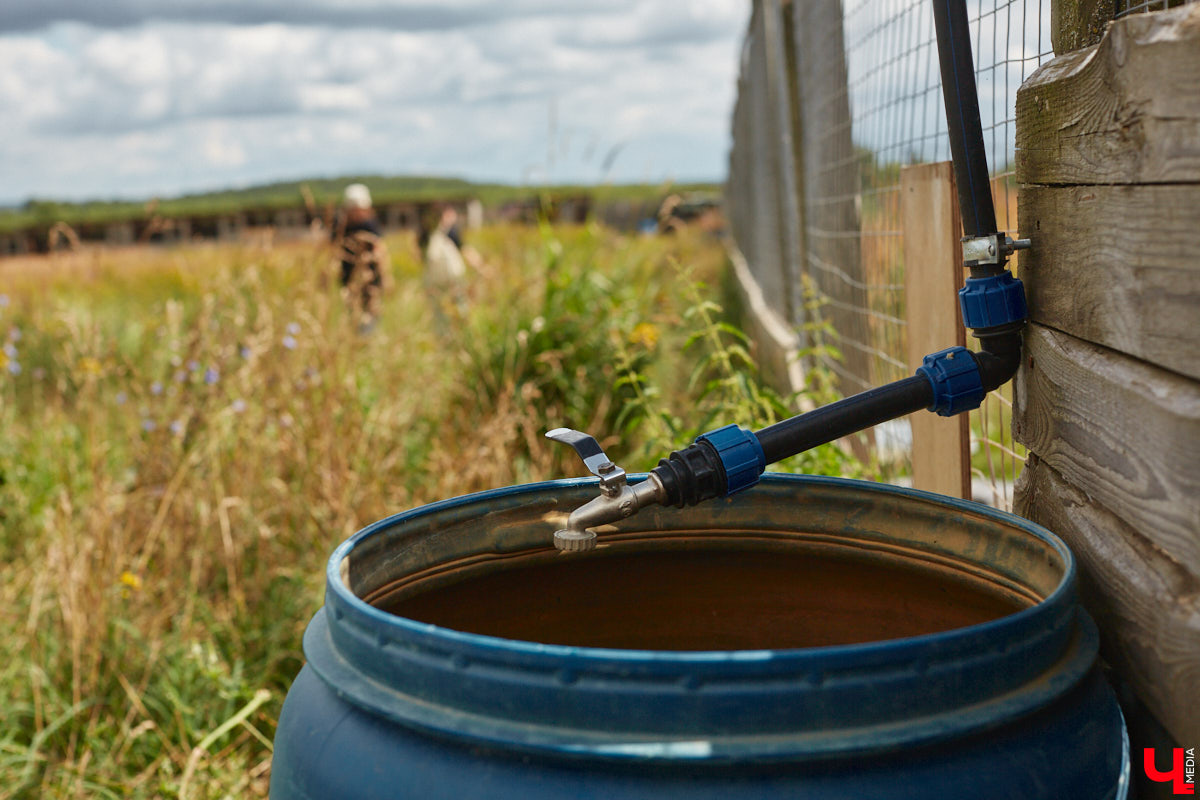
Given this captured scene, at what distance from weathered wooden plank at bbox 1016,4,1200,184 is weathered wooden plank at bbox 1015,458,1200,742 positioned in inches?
14.6

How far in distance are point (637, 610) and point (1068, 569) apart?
0.70 metres

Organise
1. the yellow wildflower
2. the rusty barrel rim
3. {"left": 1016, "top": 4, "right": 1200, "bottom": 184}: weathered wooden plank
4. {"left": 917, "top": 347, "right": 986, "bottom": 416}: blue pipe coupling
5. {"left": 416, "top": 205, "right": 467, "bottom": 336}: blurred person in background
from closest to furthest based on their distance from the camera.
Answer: the rusty barrel rim < {"left": 1016, "top": 4, "right": 1200, "bottom": 184}: weathered wooden plank < {"left": 917, "top": 347, "right": 986, "bottom": 416}: blue pipe coupling < the yellow wildflower < {"left": 416, "top": 205, "right": 467, "bottom": 336}: blurred person in background

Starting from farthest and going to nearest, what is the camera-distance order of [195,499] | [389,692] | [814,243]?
[814,243] < [195,499] < [389,692]

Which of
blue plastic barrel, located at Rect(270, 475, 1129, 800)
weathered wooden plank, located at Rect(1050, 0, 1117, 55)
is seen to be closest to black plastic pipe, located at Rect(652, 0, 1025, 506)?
weathered wooden plank, located at Rect(1050, 0, 1117, 55)

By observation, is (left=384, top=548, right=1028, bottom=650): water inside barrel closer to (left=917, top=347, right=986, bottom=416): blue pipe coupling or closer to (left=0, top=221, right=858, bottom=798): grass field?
(left=917, top=347, right=986, bottom=416): blue pipe coupling

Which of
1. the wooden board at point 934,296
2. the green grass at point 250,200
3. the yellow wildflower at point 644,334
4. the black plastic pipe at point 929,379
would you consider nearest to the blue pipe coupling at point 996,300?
the black plastic pipe at point 929,379

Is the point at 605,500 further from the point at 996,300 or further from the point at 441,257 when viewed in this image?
A: the point at 441,257

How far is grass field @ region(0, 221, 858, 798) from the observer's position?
2.46 meters

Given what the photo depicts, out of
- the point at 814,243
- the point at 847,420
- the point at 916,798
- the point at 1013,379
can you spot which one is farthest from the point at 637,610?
the point at 814,243

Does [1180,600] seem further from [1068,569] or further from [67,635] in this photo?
[67,635]

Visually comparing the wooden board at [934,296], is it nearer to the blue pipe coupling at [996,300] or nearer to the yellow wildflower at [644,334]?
the blue pipe coupling at [996,300]

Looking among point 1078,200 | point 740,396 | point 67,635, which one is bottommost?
point 67,635

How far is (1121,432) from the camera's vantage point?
104 centimetres

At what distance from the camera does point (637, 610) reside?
1527 mm
